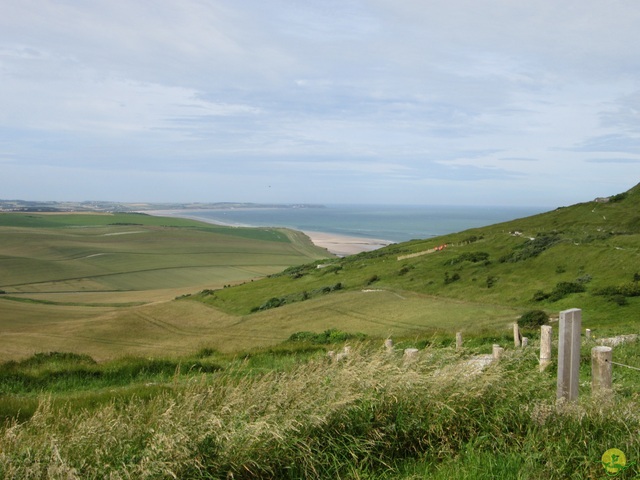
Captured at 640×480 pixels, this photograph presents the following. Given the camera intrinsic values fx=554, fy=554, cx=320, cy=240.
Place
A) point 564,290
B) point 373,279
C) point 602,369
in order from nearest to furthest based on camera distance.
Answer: point 602,369 < point 564,290 < point 373,279

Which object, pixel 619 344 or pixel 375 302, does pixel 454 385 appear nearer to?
pixel 619 344

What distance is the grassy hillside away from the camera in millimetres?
30797

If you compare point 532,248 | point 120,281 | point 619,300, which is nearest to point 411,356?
point 619,300

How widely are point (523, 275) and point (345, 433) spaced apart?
36261 mm

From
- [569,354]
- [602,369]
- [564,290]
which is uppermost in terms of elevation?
[569,354]

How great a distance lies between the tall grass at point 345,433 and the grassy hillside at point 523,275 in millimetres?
16595

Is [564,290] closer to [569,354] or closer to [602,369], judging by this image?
[602,369]

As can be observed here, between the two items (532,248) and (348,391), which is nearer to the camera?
(348,391)

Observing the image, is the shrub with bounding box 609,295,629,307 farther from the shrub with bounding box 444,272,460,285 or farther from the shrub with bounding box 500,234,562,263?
the shrub with bounding box 444,272,460,285

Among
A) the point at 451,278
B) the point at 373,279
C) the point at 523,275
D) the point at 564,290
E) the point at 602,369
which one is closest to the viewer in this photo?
the point at 602,369

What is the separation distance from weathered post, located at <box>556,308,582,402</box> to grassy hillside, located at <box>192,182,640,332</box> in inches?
620

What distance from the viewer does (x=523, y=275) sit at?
3941 centimetres

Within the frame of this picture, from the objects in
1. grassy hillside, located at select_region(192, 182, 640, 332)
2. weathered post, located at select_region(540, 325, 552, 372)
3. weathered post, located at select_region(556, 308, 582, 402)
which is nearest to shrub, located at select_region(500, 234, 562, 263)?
grassy hillside, located at select_region(192, 182, 640, 332)

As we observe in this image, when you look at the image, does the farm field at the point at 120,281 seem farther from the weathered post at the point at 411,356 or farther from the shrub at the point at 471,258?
the shrub at the point at 471,258
